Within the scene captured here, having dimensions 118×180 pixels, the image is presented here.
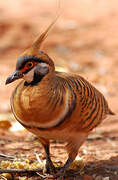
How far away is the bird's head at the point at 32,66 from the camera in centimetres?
215

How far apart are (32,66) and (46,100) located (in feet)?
0.82

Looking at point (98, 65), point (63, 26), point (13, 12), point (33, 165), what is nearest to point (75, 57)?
point (98, 65)

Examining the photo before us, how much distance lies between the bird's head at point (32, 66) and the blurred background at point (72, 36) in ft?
11.6

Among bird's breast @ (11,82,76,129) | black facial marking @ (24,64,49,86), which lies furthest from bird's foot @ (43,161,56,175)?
black facial marking @ (24,64,49,86)

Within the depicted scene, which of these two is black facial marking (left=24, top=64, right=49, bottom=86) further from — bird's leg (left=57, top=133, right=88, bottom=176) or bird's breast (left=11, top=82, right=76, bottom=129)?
bird's leg (left=57, top=133, right=88, bottom=176)

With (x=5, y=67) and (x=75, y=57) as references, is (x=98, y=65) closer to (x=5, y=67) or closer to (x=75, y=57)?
(x=75, y=57)

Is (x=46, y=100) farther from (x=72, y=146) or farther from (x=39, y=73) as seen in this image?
(x=72, y=146)

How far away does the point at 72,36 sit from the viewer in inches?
338

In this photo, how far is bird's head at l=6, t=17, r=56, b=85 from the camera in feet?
7.07

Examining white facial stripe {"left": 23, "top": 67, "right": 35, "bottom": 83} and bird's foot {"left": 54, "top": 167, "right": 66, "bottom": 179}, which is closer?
white facial stripe {"left": 23, "top": 67, "right": 35, "bottom": 83}

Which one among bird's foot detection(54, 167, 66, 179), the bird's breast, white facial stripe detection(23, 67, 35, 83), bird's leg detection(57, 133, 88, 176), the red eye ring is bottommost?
bird's foot detection(54, 167, 66, 179)

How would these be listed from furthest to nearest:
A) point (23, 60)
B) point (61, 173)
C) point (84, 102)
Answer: point (61, 173), point (84, 102), point (23, 60)

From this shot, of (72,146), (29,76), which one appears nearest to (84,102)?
(72,146)

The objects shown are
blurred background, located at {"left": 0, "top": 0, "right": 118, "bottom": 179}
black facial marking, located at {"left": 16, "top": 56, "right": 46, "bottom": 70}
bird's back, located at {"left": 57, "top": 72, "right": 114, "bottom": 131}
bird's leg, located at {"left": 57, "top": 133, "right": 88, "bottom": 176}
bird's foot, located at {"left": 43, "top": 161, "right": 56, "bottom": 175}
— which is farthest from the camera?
blurred background, located at {"left": 0, "top": 0, "right": 118, "bottom": 179}
